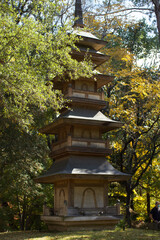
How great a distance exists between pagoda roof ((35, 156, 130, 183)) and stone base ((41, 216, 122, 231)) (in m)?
2.12

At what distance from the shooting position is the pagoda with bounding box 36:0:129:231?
16.8m

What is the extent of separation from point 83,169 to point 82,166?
38 centimetres

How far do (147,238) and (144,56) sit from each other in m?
20.9

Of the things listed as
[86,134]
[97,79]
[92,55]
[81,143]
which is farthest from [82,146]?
[92,55]

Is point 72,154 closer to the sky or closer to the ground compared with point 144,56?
closer to the ground

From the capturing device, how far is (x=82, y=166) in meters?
17.6

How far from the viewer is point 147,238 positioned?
42.0 ft

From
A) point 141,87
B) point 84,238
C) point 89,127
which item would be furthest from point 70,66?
point 84,238

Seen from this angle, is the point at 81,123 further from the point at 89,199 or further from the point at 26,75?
the point at 26,75

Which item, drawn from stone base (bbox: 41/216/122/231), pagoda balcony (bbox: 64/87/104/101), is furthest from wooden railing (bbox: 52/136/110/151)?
stone base (bbox: 41/216/122/231)

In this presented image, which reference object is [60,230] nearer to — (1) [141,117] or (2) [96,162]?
(2) [96,162]

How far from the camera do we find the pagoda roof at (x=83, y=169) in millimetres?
16670

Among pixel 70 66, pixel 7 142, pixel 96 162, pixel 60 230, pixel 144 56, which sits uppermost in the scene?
pixel 144 56

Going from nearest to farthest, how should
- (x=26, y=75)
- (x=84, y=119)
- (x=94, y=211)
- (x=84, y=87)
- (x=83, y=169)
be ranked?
(x=26, y=75) < (x=83, y=169) < (x=94, y=211) < (x=84, y=119) < (x=84, y=87)
